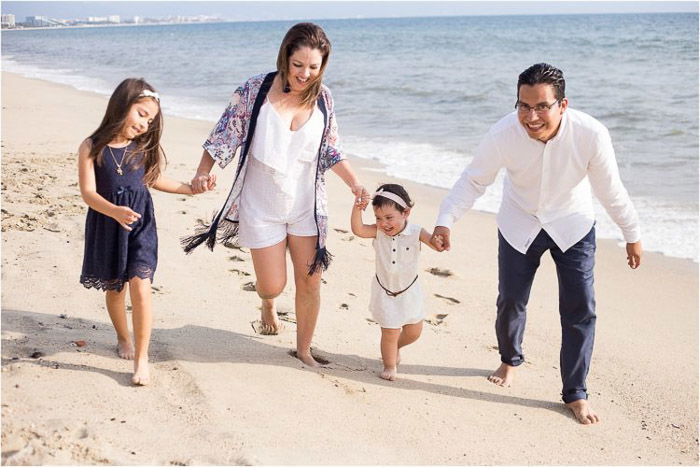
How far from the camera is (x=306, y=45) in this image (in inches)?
148

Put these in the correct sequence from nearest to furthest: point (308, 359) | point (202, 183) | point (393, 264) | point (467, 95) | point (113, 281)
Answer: point (113, 281) < point (202, 183) < point (393, 264) < point (308, 359) < point (467, 95)

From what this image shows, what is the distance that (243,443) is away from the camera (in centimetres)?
316

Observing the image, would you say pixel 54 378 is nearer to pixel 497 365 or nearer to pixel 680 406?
pixel 497 365

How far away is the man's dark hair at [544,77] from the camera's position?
11.7 ft

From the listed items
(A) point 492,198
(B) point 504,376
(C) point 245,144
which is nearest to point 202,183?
(C) point 245,144

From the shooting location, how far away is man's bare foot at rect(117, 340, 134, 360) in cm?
386

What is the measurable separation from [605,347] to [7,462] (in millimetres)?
3650

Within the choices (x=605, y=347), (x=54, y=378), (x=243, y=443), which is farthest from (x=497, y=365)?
(x=54, y=378)

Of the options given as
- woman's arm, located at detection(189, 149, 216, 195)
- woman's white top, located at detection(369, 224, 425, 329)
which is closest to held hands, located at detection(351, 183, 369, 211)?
woman's white top, located at detection(369, 224, 425, 329)

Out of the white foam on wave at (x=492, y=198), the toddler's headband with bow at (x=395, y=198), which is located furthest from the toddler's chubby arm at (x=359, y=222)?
the white foam on wave at (x=492, y=198)

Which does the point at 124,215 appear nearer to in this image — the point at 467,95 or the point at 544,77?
the point at 544,77

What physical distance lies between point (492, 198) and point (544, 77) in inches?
204

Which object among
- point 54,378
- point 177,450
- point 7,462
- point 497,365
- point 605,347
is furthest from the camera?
point 605,347

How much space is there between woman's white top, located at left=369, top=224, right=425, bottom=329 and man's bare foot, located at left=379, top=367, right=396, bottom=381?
259 mm
